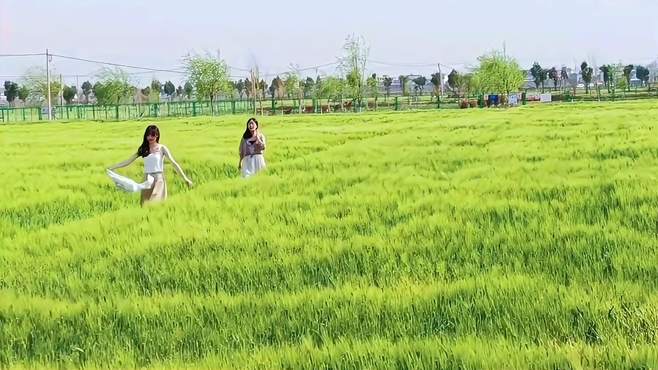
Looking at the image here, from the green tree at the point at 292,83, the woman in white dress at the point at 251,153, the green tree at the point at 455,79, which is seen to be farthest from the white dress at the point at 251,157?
the green tree at the point at 455,79

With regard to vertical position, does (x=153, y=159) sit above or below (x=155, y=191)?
above

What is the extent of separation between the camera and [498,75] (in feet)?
234

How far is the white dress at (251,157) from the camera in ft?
39.6

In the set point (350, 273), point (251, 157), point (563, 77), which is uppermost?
point (563, 77)

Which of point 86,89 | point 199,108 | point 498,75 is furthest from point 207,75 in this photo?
point 86,89

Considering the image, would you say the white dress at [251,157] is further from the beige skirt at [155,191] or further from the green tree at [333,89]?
the green tree at [333,89]

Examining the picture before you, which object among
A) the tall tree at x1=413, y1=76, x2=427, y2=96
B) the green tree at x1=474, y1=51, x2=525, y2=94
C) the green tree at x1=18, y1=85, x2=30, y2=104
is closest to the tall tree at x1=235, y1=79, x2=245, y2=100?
the tall tree at x1=413, y1=76, x2=427, y2=96

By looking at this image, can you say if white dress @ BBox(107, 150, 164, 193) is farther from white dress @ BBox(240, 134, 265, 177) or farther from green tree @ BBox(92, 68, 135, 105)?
green tree @ BBox(92, 68, 135, 105)

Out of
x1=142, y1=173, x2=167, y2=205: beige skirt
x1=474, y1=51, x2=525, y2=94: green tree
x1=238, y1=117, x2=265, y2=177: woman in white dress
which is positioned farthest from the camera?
x1=474, y1=51, x2=525, y2=94: green tree

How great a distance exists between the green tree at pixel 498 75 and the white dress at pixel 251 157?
62.3m

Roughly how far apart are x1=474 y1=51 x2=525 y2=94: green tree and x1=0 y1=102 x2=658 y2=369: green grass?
6228 cm

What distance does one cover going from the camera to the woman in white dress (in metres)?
11.9

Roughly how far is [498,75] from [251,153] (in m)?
62.6

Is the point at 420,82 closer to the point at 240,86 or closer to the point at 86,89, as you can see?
the point at 240,86
